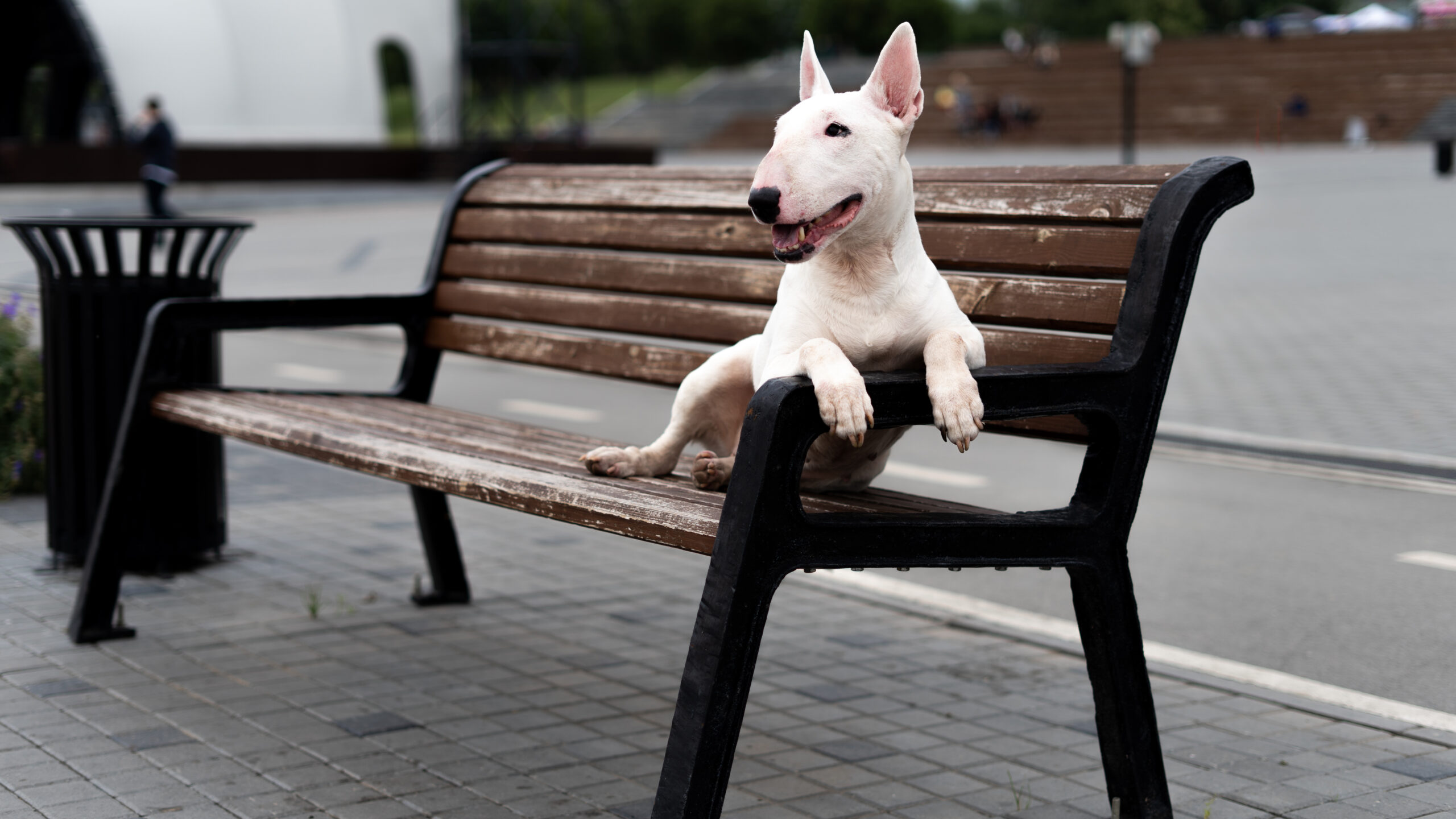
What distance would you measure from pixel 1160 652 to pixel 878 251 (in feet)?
7.60

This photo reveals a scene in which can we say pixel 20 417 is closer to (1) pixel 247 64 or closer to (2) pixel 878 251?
(2) pixel 878 251

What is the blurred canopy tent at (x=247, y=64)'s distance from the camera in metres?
41.9

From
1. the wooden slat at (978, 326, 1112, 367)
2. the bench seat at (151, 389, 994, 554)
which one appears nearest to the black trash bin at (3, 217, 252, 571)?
the bench seat at (151, 389, 994, 554)

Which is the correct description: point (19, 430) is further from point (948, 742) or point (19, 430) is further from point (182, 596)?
point (948, 742)

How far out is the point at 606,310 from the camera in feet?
16.3

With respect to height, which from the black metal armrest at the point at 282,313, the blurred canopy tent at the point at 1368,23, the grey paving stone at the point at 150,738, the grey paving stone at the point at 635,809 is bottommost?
the grey paving stone at the point at 150,738

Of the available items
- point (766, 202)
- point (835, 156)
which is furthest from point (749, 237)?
point (766, 202)

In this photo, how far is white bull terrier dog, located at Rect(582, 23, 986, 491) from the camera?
116 inches

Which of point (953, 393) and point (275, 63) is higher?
point (275, 63)

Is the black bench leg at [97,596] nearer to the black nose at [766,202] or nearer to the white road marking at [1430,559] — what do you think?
the black nose at [766,202]

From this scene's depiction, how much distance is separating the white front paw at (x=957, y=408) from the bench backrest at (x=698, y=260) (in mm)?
685

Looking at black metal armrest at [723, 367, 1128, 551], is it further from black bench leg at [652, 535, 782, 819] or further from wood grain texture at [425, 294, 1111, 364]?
wood grain texture at [425, 294, 1111, 364]

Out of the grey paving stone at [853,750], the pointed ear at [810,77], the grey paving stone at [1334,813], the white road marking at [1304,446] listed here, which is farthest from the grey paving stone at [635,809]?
the white road marking at [1304,446]

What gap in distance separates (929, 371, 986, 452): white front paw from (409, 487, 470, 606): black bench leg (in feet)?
9.29
